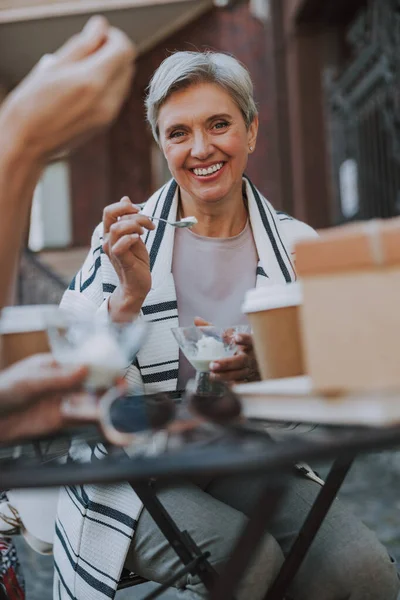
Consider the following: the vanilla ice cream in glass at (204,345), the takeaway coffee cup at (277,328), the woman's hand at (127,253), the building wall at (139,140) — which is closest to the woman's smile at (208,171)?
the woman's hand at (127,253)

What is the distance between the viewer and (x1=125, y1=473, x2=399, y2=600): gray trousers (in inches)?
64.7

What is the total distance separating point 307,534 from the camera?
63.8 inches

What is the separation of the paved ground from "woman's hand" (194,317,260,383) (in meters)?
1.39

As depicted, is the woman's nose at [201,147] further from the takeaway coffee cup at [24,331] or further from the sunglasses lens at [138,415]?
the sunglasses lens at [138,415]

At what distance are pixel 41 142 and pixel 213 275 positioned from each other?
1.17 meters

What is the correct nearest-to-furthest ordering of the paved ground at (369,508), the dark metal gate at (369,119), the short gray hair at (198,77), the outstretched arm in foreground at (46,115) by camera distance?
the outstretched arm in foreground at (46,115)
the short gray hair at (198,77)
the paved ground at (369,508)
the dark metal gate at (369,119)

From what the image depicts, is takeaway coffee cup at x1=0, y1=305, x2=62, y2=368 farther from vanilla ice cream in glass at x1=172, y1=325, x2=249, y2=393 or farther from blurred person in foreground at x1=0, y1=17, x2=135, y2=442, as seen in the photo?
vanilla ice cream in glass at x1=172, y1=325, x2=249, y2=393

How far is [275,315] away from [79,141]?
1.56 ft

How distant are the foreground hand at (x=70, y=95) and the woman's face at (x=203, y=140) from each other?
990mm

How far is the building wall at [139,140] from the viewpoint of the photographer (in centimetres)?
1007

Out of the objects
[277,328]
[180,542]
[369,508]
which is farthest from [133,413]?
[369,508]

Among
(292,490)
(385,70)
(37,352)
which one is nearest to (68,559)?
(292,490)

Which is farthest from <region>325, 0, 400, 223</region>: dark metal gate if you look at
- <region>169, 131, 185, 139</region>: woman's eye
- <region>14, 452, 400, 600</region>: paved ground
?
<region>169, 131, 185, 139</region>: woman's eye

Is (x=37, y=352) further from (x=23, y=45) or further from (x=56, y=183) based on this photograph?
(x=56, y=183)
